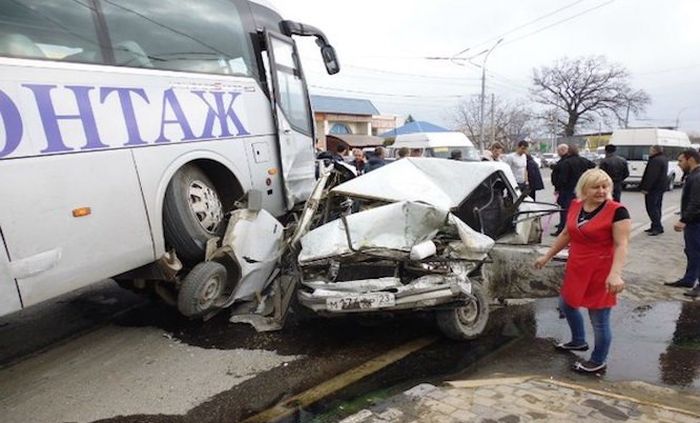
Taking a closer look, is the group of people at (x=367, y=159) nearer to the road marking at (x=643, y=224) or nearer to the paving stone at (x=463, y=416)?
the road marking at (x=643, y=224)

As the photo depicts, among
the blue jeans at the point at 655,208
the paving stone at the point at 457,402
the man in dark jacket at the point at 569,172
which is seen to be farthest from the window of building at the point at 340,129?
the paving stone at the point at 457,402

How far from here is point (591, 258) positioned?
3.82 m

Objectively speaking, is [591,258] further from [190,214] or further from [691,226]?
[190,214]

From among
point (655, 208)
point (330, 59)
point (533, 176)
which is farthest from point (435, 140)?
point (330, 59)

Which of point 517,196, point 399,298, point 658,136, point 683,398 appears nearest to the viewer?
point 683,398

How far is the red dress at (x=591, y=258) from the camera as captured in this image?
374cm

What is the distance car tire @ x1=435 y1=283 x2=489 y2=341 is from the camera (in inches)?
175

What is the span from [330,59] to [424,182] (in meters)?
3.03

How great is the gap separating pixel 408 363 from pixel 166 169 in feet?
8.85

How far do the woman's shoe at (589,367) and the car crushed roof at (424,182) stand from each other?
171cm

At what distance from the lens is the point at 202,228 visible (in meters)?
4.88

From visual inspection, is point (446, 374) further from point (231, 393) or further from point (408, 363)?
point (231, 393)

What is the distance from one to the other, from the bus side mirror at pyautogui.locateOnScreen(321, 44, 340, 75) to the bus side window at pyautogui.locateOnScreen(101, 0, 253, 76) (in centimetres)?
169

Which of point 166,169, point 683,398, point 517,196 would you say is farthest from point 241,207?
point 683,398
